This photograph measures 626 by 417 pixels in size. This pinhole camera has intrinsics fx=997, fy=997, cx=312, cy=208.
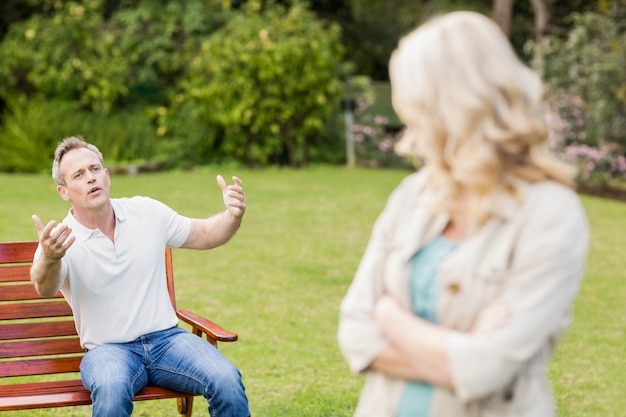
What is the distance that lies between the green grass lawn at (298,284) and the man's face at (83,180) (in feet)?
4.83

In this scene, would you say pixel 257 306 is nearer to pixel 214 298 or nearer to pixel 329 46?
pixel 214 298

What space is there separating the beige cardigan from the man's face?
1.95m

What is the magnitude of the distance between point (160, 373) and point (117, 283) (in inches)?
15.0

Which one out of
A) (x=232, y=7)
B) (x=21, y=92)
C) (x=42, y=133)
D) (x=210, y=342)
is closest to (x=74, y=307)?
(x=210, y=342)

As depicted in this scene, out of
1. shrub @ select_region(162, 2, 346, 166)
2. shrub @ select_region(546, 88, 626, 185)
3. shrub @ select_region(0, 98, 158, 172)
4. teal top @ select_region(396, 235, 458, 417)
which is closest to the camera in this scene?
teal top @ select_region(396, 235, 458, 417)

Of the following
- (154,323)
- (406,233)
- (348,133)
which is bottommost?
(348,133)

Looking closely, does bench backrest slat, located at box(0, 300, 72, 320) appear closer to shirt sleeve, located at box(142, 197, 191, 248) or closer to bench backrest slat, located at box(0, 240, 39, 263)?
bench backrest slat, located at box(0, 240, 39, 263)

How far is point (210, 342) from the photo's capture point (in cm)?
401

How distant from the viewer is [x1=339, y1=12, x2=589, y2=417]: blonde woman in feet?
6.36

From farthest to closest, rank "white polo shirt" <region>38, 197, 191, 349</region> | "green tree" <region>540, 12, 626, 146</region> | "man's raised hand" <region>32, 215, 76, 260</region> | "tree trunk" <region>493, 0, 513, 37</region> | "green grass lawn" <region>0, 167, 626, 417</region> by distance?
"tree trunk" <region>493, 0, 513, 37</region>
"green tree" <region>540, 12, 626, 146</region>
"green grass lawn" <region>0, 167, 626, 417</region>
"white polo shirt" <region>38, 197, 191, 349</region>
"man's raised hand" <region>32, 215, 76, 260</region>

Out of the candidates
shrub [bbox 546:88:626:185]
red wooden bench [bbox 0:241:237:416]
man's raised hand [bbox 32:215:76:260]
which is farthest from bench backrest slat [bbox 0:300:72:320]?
shrub [bbox 546:88:626:185]

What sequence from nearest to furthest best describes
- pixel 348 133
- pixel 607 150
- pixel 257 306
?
1. pixel 257 306
2. pixel 607 150
3. pixel 348 133

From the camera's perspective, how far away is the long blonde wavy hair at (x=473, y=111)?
1.93 meters

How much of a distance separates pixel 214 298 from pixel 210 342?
322 centimetres
